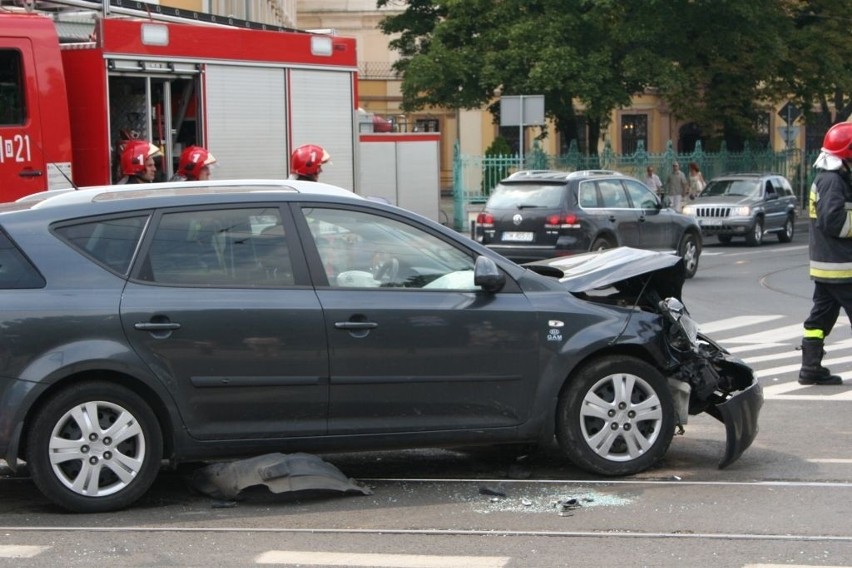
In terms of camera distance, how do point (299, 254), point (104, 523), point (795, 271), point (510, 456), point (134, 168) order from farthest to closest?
point (795, 271), point (134, 168), point (510, 456), point (299, 254), point (104, 523)

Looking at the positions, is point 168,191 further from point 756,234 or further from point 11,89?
point 756,234

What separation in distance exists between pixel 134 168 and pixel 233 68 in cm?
245

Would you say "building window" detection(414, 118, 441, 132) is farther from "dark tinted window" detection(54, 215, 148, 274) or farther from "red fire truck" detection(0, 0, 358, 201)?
"dark tinted window" detection(54, 215, 148, 274)

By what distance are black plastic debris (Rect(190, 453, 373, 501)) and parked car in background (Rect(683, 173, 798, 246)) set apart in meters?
24.7

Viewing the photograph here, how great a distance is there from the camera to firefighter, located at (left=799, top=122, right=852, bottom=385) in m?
10.2

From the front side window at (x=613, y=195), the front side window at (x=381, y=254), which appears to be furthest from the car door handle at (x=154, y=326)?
the front side window at (x=613, y=195)

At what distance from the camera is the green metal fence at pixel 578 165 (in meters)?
38.2

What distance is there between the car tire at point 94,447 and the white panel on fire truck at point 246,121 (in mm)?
7133

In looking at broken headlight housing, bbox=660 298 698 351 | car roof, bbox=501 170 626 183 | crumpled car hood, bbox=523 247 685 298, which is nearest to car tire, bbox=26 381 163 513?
crumpled car hood, bbox=523 247 685 298

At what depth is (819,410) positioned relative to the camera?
9.59 m

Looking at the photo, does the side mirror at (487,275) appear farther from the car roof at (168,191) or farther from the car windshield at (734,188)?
the car windshield at (734,188)

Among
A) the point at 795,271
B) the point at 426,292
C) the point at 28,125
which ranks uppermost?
the point at 28,125

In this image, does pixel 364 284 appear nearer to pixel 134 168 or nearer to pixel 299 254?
pixel 299 254

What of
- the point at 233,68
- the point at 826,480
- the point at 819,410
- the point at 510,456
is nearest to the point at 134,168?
the point at 233,68
